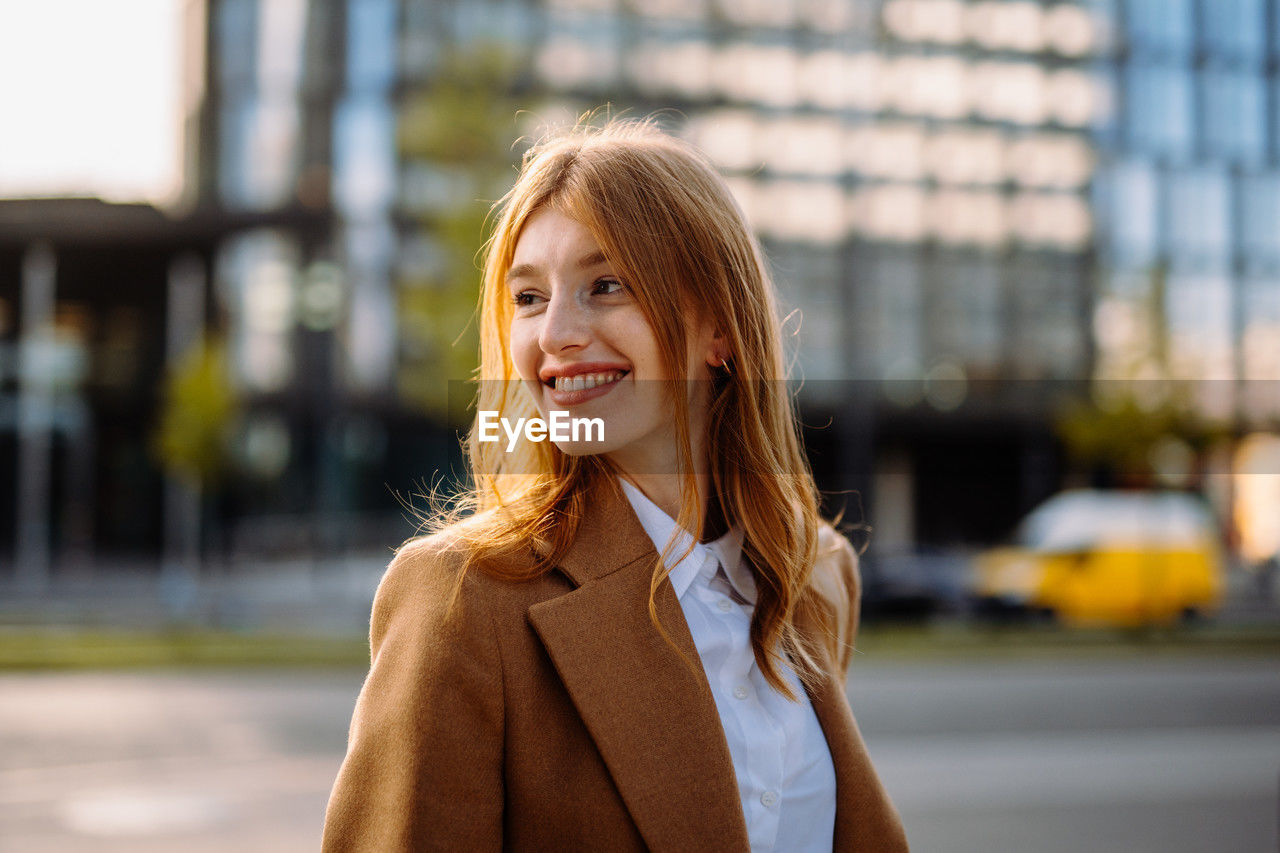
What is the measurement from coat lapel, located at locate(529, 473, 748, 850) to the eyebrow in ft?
1.48

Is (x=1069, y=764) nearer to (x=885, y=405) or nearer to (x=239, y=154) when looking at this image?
(x=885, y=405)

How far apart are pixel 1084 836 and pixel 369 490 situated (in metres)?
30.3

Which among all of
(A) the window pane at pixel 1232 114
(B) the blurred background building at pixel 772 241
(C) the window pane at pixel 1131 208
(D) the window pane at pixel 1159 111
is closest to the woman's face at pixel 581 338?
(B) the blurred background building at pixel 772 241

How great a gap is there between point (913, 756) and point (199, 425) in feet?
65.6

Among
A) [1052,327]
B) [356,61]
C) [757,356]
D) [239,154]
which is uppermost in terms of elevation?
[356,61]

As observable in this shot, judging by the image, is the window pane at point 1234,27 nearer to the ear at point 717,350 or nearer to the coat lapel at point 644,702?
the ear at point 717,350

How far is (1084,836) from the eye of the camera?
7.18 m

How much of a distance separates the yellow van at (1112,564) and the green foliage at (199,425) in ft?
54.3

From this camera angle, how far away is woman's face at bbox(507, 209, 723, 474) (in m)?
1.79

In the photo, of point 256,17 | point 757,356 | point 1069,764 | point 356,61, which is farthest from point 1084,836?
point 256,17

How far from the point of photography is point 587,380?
184cm

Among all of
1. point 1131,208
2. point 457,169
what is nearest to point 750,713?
point 457,169

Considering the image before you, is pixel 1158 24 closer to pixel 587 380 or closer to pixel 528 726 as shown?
pixel 587 380

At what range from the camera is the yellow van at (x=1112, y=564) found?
719 inches
